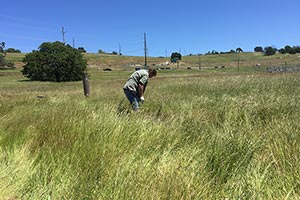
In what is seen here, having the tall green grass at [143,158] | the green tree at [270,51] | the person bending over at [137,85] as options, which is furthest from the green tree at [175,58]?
the tall green grass at [143,158]

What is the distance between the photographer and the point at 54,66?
5334cm

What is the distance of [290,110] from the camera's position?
256 inches

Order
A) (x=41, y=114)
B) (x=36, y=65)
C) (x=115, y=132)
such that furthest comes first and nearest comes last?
(x=36, y=65), (x=41, y=114), (x=115, y=132)

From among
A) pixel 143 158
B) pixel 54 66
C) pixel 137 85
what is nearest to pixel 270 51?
pixel 54 66

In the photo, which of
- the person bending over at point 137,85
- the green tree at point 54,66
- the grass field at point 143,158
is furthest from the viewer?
the green tree at point 54,66

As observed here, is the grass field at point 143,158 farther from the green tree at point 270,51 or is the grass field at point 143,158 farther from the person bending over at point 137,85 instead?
the green tree at point 270,51

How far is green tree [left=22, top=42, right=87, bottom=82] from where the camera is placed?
53.3 metres

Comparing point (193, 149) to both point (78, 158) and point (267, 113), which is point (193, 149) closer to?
point (78, 158)

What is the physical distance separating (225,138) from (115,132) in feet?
4.80

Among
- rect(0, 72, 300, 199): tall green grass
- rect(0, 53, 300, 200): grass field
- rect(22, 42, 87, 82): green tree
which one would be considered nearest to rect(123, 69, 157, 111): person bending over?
rect(0, 53, 300, 200): grass field

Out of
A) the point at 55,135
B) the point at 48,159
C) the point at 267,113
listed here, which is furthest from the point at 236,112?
the point at 48,159

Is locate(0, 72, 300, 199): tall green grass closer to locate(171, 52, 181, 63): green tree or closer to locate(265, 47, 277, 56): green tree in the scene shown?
locate(171, 52, 181, 63): green tree

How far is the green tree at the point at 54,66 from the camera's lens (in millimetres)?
53281

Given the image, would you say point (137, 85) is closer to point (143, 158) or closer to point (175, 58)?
point (143, 158)
